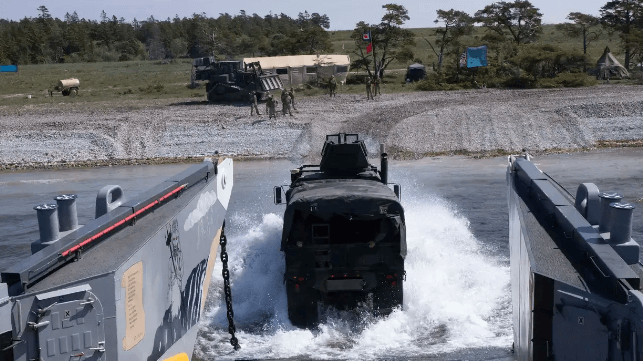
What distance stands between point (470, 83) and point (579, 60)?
23.0 feet

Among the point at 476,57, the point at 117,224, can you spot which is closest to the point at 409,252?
the point at 117,224

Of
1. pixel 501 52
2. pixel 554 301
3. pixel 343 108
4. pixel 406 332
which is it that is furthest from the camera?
pixel 501 52

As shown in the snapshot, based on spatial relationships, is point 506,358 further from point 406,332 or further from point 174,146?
point 174,146

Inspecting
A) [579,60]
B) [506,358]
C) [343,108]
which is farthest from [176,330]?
[579,60]

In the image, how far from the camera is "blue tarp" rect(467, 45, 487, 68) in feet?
137

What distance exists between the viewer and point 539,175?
10.7 metres

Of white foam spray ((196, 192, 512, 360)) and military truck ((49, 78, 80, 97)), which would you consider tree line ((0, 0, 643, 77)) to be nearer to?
military truck ((49, 78, 80, 97))

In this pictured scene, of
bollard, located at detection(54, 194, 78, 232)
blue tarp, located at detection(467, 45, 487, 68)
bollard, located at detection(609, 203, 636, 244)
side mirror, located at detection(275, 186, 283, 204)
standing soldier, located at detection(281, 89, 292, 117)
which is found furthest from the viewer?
blue tarp, located at detection(467, 45, 487, 68)

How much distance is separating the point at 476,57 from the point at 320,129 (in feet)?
53.6

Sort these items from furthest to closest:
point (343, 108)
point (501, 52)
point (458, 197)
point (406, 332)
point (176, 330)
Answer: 1. point (501, 52)
2. point (343, 108)
3. point (458, 197)
4. point (406, 332)
5. point (176, 330)

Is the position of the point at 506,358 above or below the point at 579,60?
below

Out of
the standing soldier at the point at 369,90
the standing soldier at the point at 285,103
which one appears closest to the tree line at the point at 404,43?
the standing soldier at the point at 369,90

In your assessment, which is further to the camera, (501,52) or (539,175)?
(501,52)

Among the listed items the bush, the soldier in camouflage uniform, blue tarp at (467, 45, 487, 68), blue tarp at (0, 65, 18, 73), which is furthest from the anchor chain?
blue tarp at (0, 65, 18, 73)
